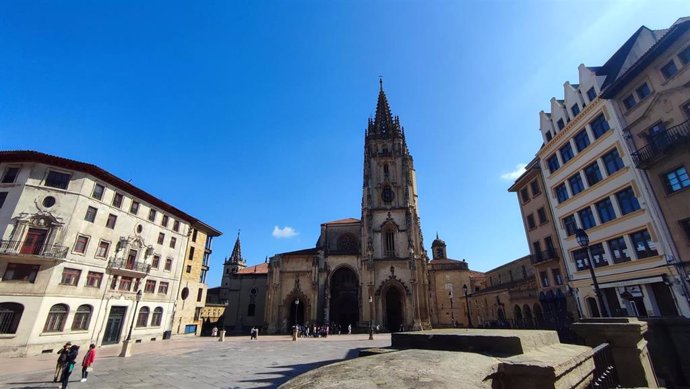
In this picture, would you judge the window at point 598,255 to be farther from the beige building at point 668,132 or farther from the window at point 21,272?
the window at point 21,272

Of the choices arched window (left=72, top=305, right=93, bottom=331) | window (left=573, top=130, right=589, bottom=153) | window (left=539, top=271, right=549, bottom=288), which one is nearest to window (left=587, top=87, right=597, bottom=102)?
window (left=573, top=130, right=589, bottom=153)

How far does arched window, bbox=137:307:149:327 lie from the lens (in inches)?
1120

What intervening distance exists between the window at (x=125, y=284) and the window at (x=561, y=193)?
37.8 meters

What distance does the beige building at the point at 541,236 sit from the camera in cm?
2222

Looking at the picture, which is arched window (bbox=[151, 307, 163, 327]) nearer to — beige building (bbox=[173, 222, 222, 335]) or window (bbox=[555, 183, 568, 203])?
beige building (bbox=[173, 222, 222, 335])

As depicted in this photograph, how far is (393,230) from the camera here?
136ft

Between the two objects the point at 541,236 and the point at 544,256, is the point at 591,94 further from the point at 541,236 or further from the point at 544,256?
the point at 544,256

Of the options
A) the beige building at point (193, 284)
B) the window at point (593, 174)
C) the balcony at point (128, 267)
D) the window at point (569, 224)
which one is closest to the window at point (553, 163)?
the window at point (593, 174)

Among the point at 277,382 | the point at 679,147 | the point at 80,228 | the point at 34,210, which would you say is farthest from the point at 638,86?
the point at 34,210

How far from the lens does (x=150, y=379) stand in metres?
10.7

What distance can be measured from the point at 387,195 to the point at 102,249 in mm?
33612

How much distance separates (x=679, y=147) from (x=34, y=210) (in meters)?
39.9

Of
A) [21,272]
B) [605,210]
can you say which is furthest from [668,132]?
[21,272]

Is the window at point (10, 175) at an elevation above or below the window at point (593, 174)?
above
